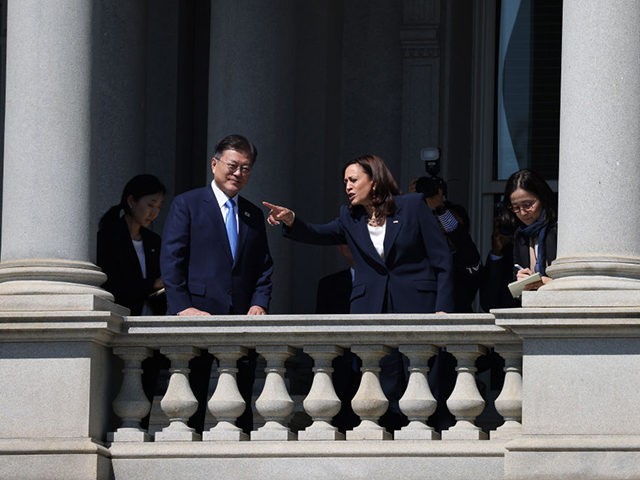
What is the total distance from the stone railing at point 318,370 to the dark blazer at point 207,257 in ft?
1.66

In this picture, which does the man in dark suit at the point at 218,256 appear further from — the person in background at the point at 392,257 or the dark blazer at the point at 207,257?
the person in background at the point at 392,257

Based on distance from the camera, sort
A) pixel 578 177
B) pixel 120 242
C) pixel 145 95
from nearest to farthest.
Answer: pixel 578 177
pixel 120 242
pixel 145 95

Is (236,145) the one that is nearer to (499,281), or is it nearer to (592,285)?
(499,281)

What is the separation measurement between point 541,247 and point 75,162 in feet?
13.4

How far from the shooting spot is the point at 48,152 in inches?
805

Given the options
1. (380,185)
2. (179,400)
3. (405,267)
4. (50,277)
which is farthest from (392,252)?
(50,277)

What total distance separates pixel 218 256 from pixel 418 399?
2265 millimetres

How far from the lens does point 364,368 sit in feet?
65.6

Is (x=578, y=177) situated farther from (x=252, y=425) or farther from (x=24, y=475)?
(x=24, y=475)

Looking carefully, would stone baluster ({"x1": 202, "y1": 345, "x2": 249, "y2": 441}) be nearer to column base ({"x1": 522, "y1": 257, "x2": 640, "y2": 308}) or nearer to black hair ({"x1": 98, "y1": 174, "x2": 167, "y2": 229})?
black hair ({"x1": 98, "y1": 174, "x2": 167, "y2": 229})

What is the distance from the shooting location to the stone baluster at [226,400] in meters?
20.0

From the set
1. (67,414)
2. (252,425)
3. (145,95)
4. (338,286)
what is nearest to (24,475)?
(67,414)

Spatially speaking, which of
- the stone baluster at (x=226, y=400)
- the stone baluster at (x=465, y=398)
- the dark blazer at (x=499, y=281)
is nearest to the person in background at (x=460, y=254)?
the dark blazer at (x=499, y=281)

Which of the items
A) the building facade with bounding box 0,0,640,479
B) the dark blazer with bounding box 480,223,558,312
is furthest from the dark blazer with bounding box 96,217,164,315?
the dark blazer with bounding box 480,223,558,312
